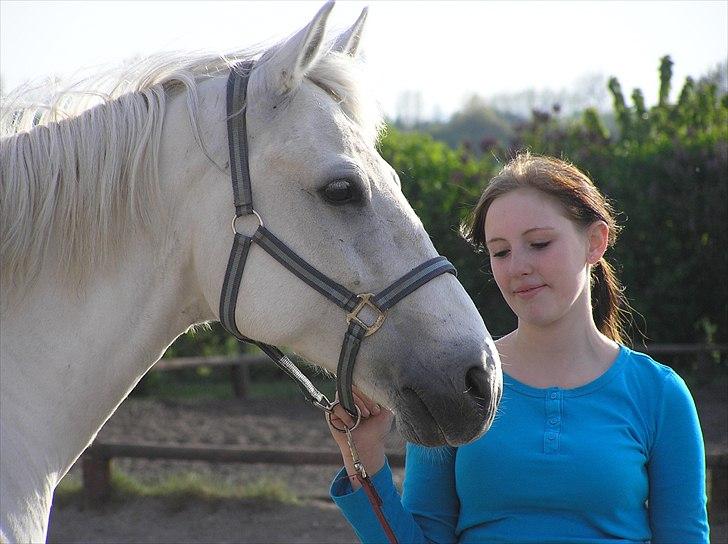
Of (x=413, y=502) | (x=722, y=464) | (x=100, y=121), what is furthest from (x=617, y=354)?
(x=722, y=464)

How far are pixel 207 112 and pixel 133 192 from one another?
0.30 m

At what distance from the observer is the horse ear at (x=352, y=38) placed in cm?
254

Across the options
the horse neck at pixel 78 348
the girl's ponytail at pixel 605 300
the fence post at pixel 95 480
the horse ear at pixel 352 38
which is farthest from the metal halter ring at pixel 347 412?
the fence post at pixel 95 480

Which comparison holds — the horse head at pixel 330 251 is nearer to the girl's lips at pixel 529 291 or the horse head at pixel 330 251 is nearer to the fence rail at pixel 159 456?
the girl's lips at pixel 529 291

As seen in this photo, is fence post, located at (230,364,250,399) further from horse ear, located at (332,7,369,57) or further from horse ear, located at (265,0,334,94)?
horse ear, located at (265,0,334,94)

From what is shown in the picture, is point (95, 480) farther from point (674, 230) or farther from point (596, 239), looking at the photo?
point (674, 230)

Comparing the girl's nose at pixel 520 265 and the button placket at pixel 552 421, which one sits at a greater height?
the girl's nose at pixel 520 265

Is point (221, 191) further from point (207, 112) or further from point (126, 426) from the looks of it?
point (126, 426)

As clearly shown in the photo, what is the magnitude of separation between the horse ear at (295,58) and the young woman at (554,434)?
705 millimetres

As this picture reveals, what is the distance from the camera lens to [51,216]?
7.01 feet

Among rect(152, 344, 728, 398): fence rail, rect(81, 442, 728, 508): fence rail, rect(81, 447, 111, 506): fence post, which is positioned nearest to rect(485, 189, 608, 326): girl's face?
rect(81, 442, 728, 508): fence rail

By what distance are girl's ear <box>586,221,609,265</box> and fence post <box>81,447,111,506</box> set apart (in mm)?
4638

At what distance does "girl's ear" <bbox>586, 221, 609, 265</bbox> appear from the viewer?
8.29 ft

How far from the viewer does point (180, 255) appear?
89.5 inches
